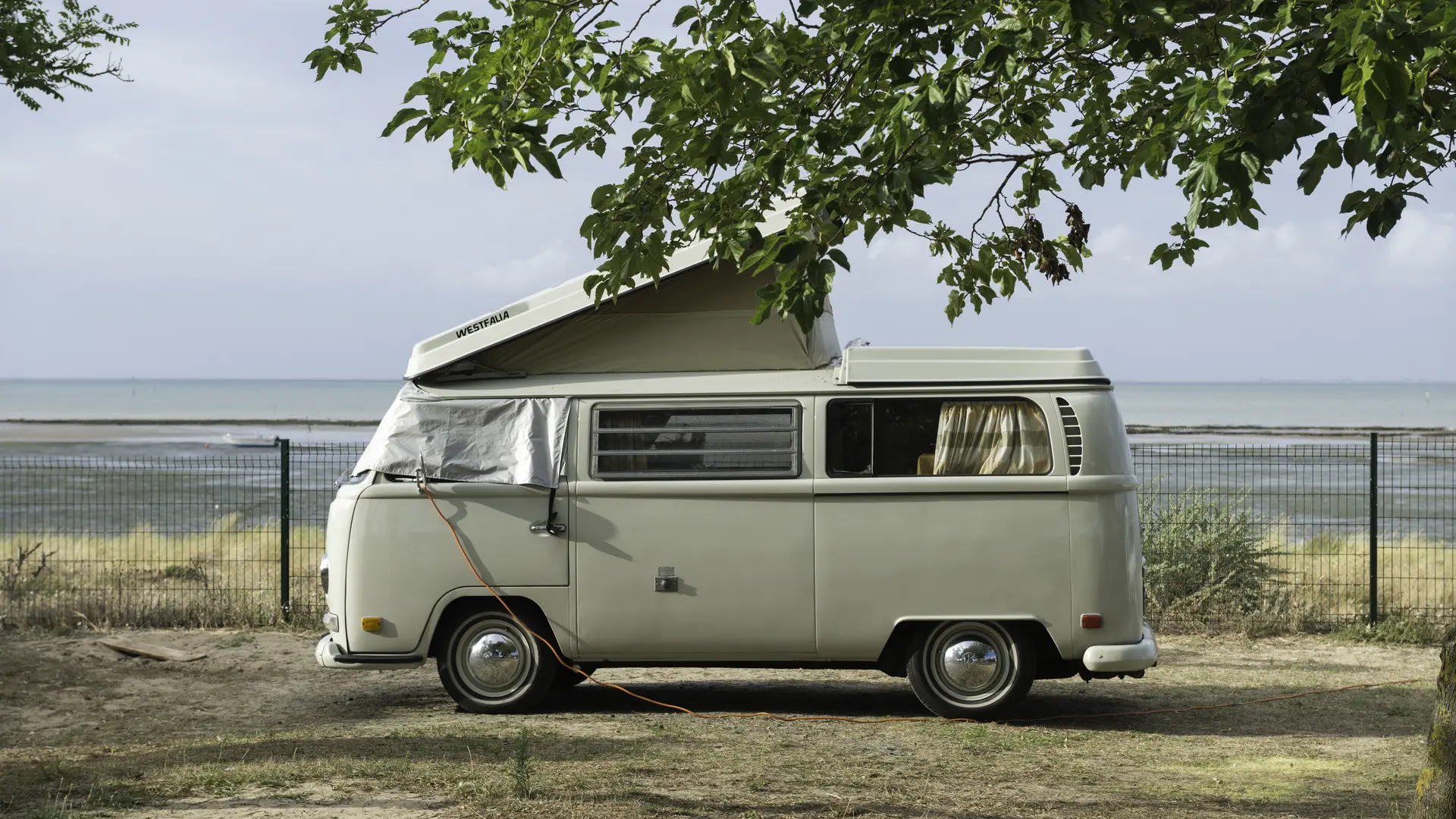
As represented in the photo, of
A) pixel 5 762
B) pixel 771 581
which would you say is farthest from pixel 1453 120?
pixel 5 762

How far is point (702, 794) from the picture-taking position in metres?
6.70

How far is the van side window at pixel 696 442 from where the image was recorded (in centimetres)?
870

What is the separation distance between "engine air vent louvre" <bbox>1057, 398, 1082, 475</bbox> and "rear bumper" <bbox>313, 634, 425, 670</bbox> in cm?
427

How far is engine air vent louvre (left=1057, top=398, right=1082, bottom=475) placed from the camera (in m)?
8.46

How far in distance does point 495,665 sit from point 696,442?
1942 mm

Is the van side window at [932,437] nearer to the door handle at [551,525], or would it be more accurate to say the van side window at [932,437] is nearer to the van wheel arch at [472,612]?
the door handle at [551,525]

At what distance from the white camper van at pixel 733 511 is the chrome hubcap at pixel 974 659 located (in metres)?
0.02

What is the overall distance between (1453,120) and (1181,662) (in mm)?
6970

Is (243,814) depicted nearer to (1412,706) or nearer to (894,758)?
(894,758)

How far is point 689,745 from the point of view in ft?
26.4

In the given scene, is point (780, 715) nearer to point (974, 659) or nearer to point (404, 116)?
point (974, 659)

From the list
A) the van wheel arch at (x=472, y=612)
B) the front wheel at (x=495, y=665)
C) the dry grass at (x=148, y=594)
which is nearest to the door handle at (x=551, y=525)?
the van wheel arch at (x=472, y=612)

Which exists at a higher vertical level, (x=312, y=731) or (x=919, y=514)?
(x=919, y=514)

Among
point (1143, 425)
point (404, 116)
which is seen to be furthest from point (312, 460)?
point (1143, 425)
